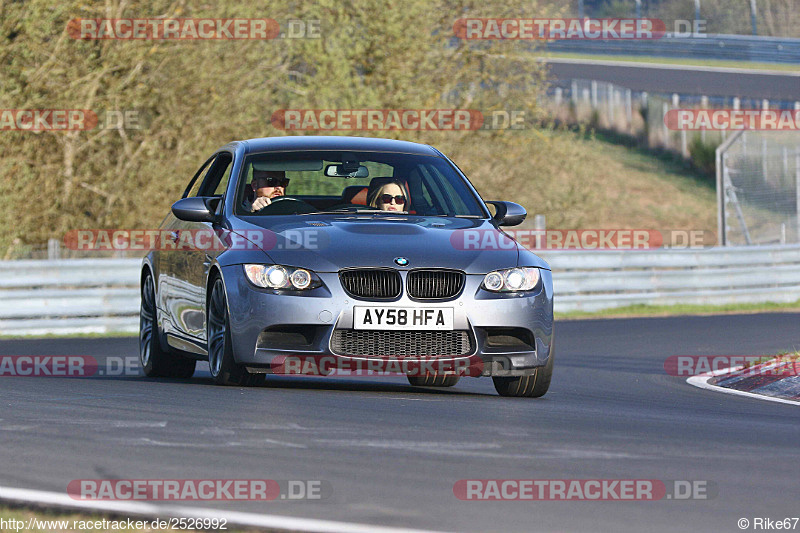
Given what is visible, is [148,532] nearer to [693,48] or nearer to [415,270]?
[415,270]

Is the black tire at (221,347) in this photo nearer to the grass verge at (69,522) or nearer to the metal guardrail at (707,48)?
the grass verge at (69,522)

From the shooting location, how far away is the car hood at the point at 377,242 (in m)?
8.92

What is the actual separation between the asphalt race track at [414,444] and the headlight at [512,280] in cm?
72

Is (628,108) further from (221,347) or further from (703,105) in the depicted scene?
(221,347)

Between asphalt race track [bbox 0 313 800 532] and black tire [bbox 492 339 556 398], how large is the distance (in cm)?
15

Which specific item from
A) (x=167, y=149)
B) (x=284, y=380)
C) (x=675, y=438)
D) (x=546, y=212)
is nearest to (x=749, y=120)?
(x=546, y=212)

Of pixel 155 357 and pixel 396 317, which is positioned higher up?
pixel 396 317

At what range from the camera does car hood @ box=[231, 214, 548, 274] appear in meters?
8.92

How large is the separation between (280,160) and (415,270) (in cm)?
190

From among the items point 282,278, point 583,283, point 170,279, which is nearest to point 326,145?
point 170,279

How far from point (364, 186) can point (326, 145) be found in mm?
400

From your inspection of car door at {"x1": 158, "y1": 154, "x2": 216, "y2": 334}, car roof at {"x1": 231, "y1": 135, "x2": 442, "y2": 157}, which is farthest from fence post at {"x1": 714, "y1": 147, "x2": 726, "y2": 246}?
car door at {"x1": 158, "y1": 154, "x2": 216, "y2": 334}

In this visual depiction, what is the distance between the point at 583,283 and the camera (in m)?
23.5

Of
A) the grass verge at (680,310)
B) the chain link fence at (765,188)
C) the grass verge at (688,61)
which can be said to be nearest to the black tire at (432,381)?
the grass verge at (680,310)
